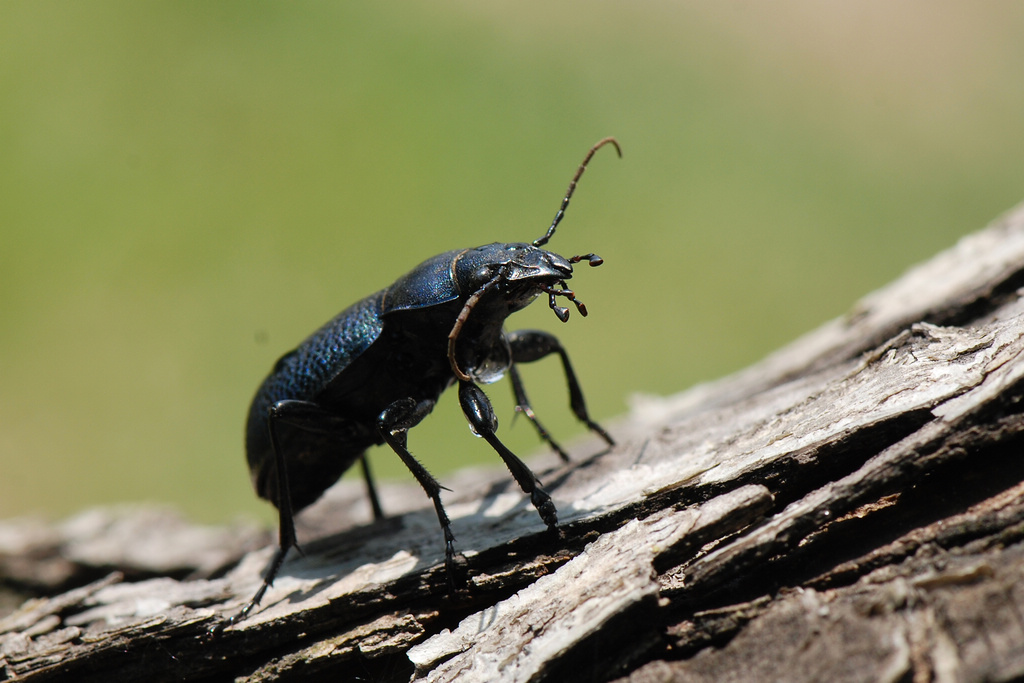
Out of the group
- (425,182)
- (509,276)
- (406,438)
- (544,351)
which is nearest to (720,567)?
(509,276)

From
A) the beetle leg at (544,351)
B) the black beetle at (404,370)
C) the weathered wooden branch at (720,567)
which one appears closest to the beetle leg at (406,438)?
the black beetle at (404,370)

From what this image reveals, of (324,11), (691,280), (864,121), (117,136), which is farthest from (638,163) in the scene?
(117,136)

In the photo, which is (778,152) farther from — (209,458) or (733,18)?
(209,458)

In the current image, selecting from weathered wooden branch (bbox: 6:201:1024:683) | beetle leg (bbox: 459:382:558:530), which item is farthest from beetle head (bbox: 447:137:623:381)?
weathered wooden branch (bbox: 6:201:1024:683)

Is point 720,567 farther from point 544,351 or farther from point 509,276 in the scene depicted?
point 544,351

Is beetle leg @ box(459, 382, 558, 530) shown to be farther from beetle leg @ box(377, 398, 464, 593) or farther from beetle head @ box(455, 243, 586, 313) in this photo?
beetle head @ box(455, 243, 586, 313)
